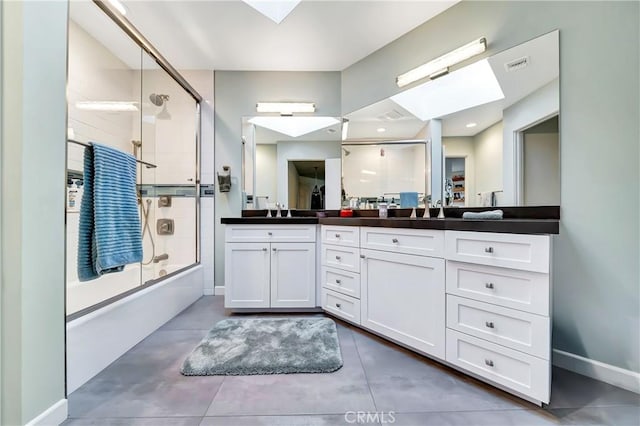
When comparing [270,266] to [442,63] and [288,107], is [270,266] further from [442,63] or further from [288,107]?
[442,63]

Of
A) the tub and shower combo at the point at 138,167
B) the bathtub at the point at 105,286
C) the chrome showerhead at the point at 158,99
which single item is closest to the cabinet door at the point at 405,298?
the tub and shower combo at the point at 138,167

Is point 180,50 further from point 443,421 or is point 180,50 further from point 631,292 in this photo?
point 631,292

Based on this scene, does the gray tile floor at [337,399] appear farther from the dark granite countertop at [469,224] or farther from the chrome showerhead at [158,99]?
the chrome showerhead at [158,99]

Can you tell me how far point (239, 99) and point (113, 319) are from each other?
91.9 inches

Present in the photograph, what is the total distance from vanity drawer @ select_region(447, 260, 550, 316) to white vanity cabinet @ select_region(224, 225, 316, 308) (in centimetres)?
122

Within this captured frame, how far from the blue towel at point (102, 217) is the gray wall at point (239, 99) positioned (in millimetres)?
1360

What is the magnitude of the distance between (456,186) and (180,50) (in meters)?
2.81

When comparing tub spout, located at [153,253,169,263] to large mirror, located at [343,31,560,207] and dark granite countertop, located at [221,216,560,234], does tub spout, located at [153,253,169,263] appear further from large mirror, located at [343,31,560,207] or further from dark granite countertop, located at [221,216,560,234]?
large mirror, located at [343,31,560,207]

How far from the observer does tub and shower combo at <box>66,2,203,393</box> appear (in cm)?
159

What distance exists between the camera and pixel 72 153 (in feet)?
5.75

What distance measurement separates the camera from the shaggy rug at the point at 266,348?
1.47 m

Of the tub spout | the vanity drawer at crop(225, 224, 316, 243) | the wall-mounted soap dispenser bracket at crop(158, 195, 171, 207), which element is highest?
the wall-mounted soap dispenser bracket at crop(158, 195, 171, 207)

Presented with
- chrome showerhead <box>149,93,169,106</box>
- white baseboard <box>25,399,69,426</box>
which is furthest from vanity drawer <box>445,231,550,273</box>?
chrome showerhead <box>149,93,169,106</box>

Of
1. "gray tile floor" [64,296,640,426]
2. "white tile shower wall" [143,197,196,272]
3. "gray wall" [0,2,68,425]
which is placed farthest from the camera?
"white tile shower wall" [143,197,196,272]
